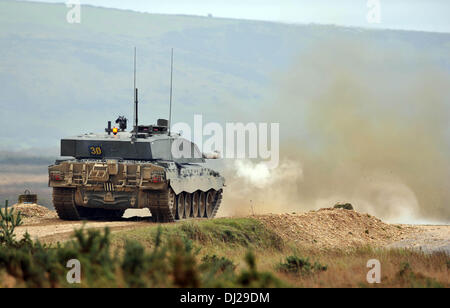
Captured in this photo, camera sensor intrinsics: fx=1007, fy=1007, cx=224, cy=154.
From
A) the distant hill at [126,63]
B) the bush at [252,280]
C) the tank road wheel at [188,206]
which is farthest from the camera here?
the distant hill at [126,63]

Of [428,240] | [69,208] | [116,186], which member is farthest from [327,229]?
[69,208]

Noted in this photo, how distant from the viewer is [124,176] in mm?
29203

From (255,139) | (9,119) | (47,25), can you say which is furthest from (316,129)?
(47,25)

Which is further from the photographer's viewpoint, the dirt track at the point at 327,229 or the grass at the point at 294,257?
the dirt track at the point at 327,229

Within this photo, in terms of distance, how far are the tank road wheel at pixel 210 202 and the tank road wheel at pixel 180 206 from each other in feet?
9.43

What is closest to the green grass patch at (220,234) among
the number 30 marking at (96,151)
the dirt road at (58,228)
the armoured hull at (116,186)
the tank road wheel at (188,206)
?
the dirt road at (58,228)

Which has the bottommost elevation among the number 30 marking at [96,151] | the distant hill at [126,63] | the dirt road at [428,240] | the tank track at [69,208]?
the dirt road at [428,240]

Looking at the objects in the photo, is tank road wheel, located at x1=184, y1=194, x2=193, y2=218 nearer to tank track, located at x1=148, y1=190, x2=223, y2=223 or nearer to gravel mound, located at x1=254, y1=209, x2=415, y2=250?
tank track, located at x1=148, y1=190, x2=223, y2=223

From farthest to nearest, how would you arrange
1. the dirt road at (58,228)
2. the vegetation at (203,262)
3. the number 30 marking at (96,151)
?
the number 30 marking at (96,151) → the dirt road at (58,228) → the vegetation at (203,262)

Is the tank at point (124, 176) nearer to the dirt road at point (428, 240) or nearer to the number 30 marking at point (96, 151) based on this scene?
the number 30 marking at point (96, 151)

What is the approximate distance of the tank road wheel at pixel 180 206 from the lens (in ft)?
102

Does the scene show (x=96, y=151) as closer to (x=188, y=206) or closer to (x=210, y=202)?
(x=188, y=206)

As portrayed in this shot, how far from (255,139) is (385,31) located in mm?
95061
